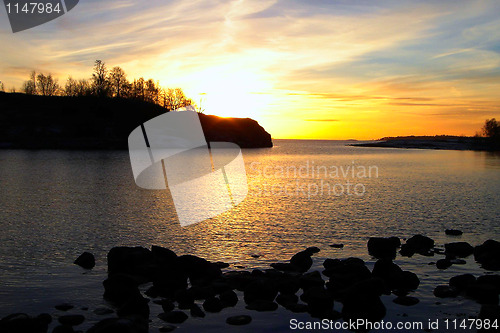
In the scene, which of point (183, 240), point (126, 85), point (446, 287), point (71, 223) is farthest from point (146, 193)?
point (126, 85)

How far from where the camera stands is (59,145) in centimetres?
13275

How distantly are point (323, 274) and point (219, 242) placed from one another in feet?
23.7

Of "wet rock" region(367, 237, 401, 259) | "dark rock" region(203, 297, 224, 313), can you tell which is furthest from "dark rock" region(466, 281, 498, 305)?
"dark rock" region(203, 297, 224, 313)

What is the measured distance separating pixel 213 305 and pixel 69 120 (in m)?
152

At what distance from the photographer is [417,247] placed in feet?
64.4

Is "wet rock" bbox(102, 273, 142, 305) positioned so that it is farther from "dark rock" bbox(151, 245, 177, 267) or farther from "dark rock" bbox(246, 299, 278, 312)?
"dark rock" bbox(246, 299, 278, 312)

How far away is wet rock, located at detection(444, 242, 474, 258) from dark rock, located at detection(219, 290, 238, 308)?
11.1 meters

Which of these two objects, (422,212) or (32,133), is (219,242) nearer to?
(422,212)

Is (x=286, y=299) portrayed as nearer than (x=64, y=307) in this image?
No

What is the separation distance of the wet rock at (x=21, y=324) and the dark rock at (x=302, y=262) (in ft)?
31.0

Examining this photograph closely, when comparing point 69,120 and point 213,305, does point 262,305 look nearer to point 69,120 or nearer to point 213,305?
point 213,305

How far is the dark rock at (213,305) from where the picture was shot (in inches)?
490

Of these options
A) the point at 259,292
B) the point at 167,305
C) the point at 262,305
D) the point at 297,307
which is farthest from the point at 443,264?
the point at 167,305

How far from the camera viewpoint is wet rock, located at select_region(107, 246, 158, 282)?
15.2 metres
